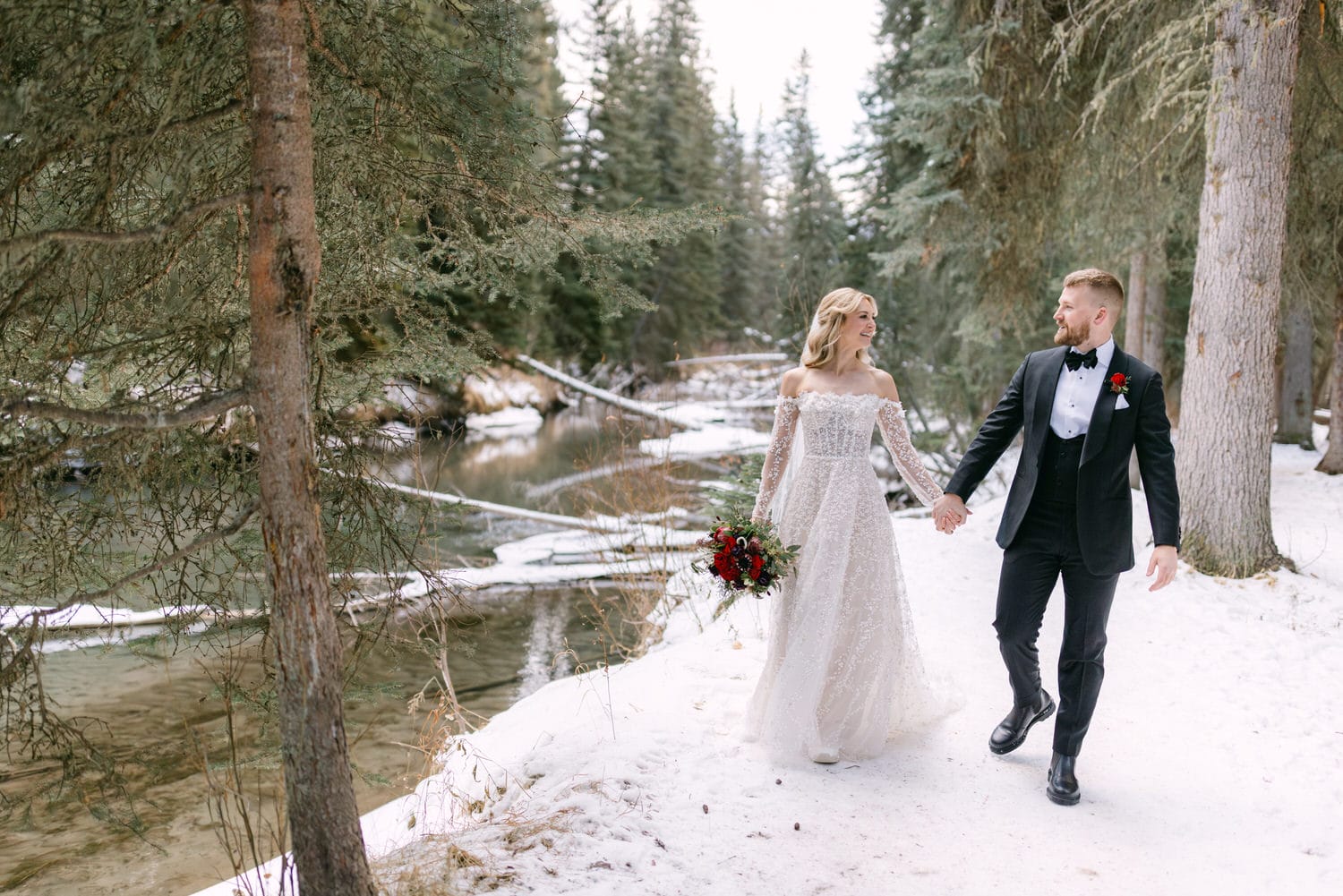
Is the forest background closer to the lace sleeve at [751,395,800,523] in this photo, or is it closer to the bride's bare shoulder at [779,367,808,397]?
the bride's bare shoulder at [779,367,808,397]

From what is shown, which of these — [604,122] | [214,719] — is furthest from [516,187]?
[604,122]

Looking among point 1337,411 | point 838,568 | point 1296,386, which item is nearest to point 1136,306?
point 1337,411

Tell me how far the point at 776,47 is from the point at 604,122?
13924 millimetres

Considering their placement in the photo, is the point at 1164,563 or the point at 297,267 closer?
the point at 297,267

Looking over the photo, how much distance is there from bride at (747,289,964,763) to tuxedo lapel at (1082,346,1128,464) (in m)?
0.79

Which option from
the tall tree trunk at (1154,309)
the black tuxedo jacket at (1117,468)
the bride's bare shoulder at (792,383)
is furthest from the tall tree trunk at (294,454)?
the tall tree trunk at (1154,309)

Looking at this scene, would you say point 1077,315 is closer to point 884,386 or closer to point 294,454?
point 884,386

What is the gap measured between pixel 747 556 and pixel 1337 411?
36.9 ft

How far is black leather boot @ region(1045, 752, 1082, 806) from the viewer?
410 cm

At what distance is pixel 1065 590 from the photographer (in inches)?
167

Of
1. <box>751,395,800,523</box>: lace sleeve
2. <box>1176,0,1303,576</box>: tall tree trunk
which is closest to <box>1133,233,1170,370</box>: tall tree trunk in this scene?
<box>1176,0,1303,576</box>: tall tree trunk

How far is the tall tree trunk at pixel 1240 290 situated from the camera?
7043 mm

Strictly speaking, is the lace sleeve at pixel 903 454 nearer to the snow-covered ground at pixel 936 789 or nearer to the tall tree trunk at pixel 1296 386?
the snow-covered ground at pixel 936 789

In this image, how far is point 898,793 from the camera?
4.17m
